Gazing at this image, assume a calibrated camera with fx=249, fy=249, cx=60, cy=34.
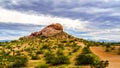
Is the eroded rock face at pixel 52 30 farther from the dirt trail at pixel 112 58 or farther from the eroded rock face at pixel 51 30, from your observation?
the dirt trail at pixel 112 58

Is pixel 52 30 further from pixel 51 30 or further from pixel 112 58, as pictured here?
pixel 112 58

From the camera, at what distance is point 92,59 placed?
3284 centimetres

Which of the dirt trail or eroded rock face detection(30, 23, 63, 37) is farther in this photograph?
eroded rock face detection(30, 23, 63, 37)

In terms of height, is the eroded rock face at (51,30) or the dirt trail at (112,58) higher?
the eroded rock face at (51,30)

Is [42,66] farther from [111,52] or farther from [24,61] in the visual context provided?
[111,52]

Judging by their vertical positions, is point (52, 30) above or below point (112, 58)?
above

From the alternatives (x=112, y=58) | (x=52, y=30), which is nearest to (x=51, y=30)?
(x=52, y=30)

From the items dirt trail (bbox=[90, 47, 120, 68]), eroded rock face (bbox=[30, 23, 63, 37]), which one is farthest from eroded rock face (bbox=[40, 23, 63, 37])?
dirt trail (bbox=[90, 47, 120, 68])

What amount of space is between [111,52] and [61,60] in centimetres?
1281

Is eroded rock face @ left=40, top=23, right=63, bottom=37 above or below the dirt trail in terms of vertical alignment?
above

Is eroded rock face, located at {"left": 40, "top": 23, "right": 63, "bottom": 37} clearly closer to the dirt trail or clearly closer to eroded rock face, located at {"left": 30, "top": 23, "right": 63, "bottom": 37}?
eroded rock face, located at {"left": 30, "top": 23, "right": 63, "bottom": 37}

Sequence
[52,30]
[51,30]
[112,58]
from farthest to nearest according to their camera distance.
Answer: [52,30], [51,30], [112,58]

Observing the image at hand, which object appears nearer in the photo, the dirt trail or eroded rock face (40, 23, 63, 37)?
the dirt trail

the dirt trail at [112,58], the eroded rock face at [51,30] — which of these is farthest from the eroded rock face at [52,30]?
the dirt trail at [112,58]
